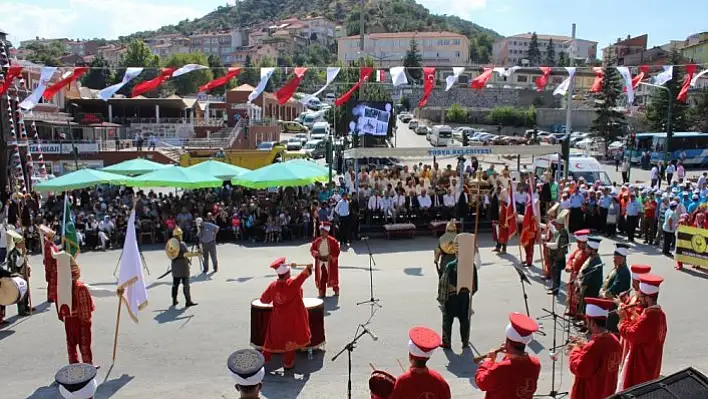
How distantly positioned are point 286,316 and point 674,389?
5312mm

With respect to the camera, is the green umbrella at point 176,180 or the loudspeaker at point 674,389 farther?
the green umbrella at point 176,180

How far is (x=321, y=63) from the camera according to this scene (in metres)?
147

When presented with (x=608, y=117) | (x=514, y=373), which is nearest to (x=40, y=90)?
(x=514, y=373)

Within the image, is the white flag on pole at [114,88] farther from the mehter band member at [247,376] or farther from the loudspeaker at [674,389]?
the loudspeaker at [674,389]

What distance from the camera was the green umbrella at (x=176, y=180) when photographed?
62.0ft

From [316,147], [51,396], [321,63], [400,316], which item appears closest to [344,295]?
[400,316]

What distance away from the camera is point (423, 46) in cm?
12356

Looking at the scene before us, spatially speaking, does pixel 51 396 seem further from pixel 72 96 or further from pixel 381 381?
pixel 72 96

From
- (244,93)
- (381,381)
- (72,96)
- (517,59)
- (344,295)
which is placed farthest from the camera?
(517,59)

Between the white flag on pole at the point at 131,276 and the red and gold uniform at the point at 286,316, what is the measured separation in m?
1.92

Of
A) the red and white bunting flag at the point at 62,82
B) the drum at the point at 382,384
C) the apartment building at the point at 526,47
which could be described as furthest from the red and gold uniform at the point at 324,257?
the apartment building at the point at 526,47

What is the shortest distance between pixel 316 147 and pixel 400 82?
2789cm

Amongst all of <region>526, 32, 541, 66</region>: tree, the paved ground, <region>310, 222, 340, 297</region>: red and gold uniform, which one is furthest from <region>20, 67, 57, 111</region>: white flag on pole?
<region>526, 32, 541, 66</region>: tree

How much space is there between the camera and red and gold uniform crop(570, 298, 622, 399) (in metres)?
5.90
